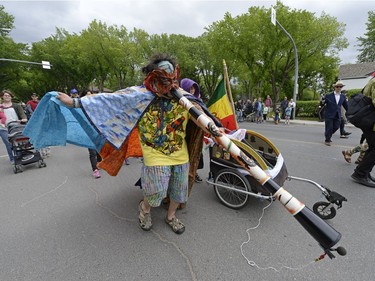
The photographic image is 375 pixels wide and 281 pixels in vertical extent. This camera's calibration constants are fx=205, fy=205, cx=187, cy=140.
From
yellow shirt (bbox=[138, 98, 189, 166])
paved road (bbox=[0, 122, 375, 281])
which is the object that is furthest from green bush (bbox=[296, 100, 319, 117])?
yellow shirt (bbox=[138, 98, 189, 166])

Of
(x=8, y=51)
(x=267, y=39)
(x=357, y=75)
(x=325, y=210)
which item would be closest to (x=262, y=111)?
(x=267, y=39)

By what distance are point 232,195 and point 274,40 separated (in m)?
17.4

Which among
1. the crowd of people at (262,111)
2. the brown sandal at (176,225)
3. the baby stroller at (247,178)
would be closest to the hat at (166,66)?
the baby stroller at (247,178)

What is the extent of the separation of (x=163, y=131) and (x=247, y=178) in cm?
138

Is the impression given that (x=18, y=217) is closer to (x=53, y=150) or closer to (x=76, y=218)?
(x=76, y=218)

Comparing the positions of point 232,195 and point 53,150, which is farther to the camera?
point 53,150

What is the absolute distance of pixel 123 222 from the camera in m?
2.64

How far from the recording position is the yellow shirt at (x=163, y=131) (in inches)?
80.3

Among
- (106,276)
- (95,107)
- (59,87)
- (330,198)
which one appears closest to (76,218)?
(106,276)

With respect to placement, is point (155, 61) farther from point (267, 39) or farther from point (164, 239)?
point (267, 39)

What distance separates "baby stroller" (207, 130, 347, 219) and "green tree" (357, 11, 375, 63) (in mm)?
46921

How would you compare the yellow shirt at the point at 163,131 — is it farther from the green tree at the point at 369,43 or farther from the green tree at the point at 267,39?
the green tree at the point at 369,43

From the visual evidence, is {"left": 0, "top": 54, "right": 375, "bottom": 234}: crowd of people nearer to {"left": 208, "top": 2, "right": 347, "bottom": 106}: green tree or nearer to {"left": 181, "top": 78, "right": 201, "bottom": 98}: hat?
{"left": 181, "top": 78, "right": 201, "bottom": 98}: hat

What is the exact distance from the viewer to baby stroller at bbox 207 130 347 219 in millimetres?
2533
